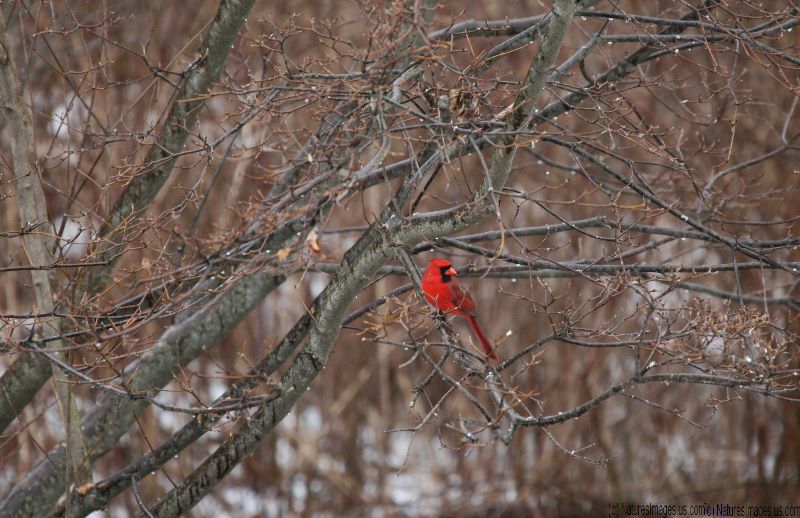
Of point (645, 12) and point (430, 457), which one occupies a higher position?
point (645, 12)

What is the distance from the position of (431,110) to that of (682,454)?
6.24 m

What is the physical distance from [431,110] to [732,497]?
6.23 meters

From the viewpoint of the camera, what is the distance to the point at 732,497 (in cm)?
862

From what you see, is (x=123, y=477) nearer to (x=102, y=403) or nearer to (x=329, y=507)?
(x=102, y=403)

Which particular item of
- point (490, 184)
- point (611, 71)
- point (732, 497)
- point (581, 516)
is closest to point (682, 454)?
point (732, 497)

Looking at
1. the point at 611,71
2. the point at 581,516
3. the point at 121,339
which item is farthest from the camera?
the point at 581,516

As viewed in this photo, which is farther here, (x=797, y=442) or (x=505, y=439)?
(x=797, y=442)

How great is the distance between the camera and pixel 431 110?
13.1 feet

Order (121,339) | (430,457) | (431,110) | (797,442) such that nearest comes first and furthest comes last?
(121,339) → (431,110) → (797,442) → (430,457)

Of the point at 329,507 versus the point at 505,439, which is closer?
the point at 505,439

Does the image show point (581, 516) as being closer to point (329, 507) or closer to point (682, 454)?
point (682, 454)

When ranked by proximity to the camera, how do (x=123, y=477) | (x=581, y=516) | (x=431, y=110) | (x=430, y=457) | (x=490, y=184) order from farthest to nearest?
(x=430, y=457), (x=581, y=516), (x=123, y=477), (x=431, y=110), (x=490, y=184)

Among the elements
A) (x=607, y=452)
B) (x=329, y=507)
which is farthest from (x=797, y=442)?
(x=329, y=507)

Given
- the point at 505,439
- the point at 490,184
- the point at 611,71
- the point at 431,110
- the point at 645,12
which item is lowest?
the point at 505,439
